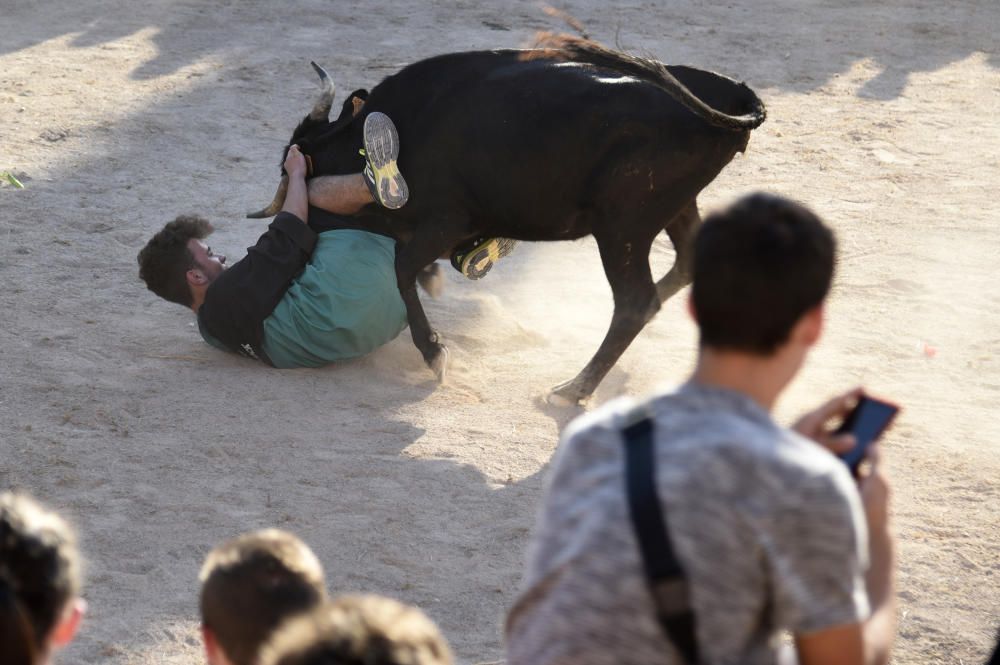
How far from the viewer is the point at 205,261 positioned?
585 cm

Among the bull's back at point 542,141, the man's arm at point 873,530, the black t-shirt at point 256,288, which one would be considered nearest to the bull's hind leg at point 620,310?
the bull's back at point 542,141

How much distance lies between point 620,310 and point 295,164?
5.71 feet

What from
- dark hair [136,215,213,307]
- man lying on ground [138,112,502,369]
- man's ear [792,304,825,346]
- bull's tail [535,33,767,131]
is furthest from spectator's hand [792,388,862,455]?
dark hair [136,215,213,307]

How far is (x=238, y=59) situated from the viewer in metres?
10.1

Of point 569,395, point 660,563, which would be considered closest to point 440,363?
point 569,395

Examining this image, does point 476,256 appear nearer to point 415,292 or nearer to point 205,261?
point 415,292

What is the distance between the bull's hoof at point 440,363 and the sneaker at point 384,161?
689 millimetres

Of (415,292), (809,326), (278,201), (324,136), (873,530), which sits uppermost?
(809,326)

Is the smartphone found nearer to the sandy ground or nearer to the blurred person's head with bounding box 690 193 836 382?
the blurred person's head with bounding box 690 193 836 382

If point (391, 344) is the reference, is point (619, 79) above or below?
above

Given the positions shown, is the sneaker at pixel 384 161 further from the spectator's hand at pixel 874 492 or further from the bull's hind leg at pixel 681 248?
the spectator's hand at pixel 874 492

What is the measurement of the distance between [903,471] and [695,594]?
3.28 metres

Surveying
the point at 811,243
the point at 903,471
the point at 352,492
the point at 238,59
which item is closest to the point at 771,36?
the point at 238,59

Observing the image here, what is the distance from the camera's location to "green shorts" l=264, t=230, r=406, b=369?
5621mm
